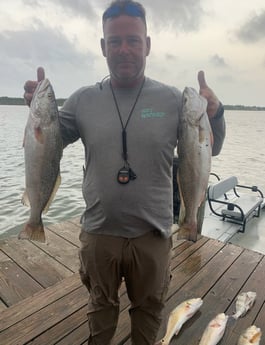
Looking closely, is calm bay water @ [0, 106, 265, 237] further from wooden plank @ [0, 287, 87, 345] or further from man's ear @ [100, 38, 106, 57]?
man's ear @ [100, 38, 106, 57]

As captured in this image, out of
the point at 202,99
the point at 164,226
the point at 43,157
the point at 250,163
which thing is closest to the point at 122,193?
the point at 164,226

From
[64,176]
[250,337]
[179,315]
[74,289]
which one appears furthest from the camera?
[64,176]

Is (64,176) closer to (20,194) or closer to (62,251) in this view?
(20,194)

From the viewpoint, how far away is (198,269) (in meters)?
3.71

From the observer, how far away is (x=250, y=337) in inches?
99.0

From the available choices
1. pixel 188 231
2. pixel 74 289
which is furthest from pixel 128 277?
pixel 74 289

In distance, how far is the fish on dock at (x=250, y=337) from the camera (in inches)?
97.5

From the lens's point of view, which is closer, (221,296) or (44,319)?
(44,319)

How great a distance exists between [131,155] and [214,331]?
1780mm

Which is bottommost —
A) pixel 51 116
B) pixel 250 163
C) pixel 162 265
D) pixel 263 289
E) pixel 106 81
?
pixel 250 163

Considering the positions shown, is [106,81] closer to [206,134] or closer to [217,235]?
[206,134]

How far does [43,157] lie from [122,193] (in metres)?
0.53

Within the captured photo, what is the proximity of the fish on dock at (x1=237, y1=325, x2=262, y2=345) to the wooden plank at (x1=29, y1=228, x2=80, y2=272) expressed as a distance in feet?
6.44

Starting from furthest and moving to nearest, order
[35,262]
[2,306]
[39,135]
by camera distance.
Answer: [35,262]
[2,306]
[39,135]
